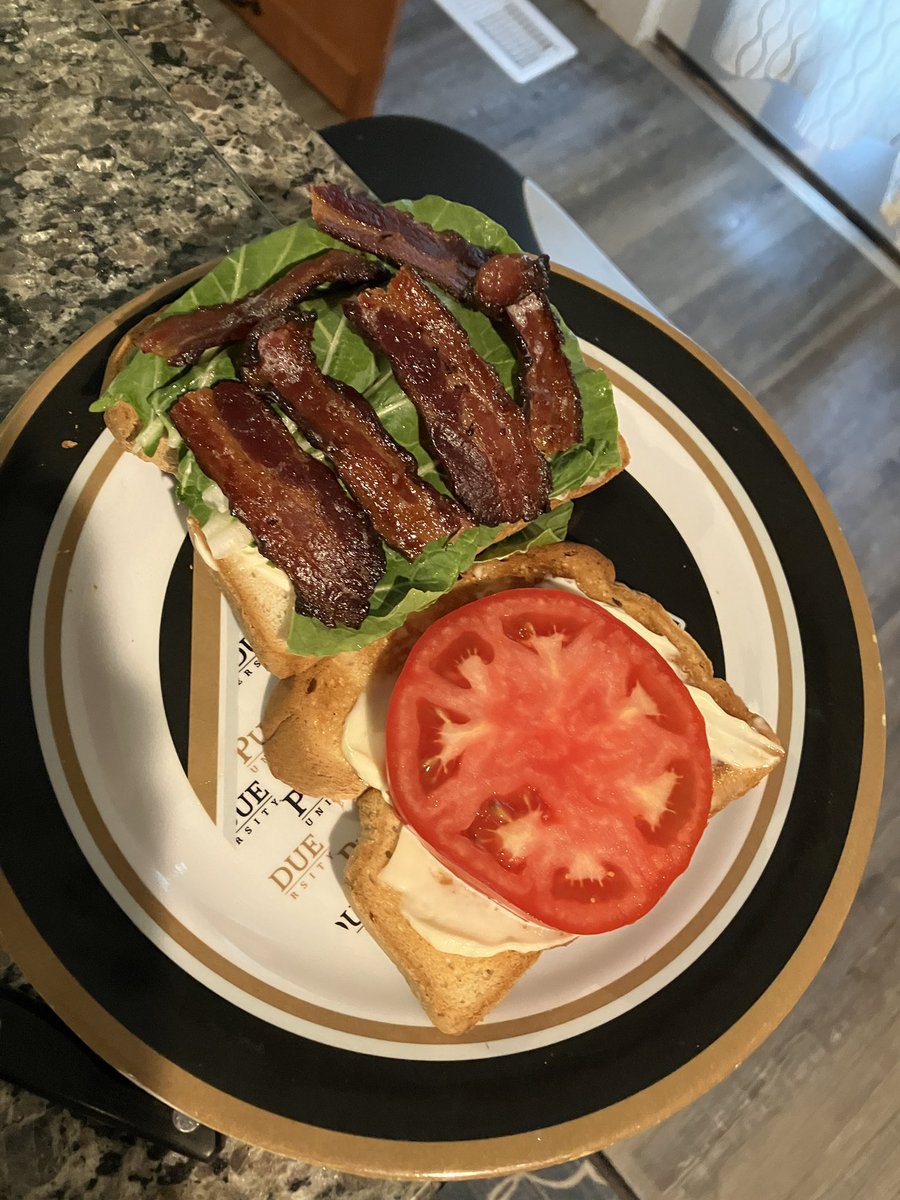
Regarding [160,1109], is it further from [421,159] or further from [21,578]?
[421,159]

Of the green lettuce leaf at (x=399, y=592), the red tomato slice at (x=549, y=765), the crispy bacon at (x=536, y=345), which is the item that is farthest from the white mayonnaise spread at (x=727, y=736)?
the crispy bacon at (x=536, y=345)

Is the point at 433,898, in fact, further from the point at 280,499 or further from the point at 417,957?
the point at 280,499

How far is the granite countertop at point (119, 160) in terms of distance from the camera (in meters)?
1.88

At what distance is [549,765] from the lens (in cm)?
160

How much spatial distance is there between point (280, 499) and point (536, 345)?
0.66 metres

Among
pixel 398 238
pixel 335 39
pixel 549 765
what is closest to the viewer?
pixel 549 765

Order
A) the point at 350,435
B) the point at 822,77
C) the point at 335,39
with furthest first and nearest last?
the point at 822,77 → the point at 335,39 → the point at 350,435

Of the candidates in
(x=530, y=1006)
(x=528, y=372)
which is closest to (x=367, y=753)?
(x=530, y=1006)

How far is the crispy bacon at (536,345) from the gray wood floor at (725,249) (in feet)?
6.18

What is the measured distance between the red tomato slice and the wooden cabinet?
2.63 metres

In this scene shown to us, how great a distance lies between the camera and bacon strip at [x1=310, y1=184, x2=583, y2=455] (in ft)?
5.94

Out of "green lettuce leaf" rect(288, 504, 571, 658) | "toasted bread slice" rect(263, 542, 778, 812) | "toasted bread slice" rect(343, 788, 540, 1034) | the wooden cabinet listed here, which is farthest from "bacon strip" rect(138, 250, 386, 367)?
the wooden cabinet

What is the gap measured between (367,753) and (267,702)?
11.0 inches

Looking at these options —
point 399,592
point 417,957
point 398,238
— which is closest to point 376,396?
point 398,238
